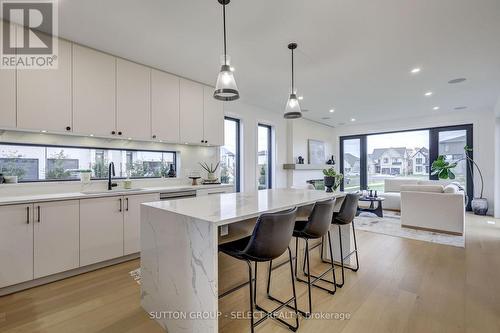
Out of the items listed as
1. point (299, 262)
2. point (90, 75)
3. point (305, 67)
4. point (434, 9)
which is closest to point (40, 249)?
point (90, 75)

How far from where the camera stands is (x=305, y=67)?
3.61 metres

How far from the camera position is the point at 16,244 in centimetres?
234

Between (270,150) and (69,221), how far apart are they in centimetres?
460

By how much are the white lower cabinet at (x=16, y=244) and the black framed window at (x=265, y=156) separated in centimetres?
A: 433

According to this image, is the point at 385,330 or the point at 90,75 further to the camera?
the point at 90,75

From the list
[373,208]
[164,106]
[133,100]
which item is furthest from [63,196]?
[373,208]

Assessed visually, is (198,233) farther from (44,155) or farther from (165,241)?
(44,155)

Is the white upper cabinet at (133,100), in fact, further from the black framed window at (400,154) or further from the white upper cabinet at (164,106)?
the black framed window at (400,154)

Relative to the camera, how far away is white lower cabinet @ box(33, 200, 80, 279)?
97.0 inches

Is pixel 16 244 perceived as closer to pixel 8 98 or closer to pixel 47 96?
pixel 8 98

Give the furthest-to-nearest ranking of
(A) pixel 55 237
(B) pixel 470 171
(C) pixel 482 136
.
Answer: (B) pixel 470 171 → (C) pixel 482 136 → (A) pixel 55 237

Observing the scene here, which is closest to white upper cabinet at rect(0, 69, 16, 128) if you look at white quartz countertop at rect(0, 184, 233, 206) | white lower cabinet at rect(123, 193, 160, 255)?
white quartz countertop at rect(0, 184, 233, 206)

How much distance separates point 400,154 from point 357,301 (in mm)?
6784

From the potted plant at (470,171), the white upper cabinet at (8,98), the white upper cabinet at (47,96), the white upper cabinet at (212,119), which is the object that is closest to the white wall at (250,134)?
the white upper cabinet at (212,119)
